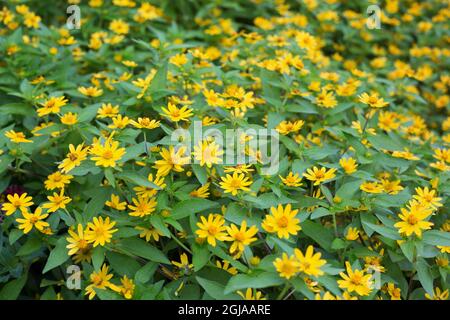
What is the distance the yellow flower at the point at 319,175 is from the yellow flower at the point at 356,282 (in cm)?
29

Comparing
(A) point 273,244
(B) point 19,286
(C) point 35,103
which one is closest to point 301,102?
(A) point 273,244

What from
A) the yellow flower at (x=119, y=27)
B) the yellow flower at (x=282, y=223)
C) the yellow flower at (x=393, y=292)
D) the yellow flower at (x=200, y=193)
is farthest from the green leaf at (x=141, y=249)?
the yellow flower at (x=119, y=27)

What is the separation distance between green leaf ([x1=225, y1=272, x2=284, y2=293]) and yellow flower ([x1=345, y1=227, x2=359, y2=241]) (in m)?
0.35

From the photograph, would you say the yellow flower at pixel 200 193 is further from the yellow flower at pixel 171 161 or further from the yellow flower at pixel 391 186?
the yellow flower at pixel 391 186

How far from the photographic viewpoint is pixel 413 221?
1545mm

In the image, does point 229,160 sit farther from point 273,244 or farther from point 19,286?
point 19,286

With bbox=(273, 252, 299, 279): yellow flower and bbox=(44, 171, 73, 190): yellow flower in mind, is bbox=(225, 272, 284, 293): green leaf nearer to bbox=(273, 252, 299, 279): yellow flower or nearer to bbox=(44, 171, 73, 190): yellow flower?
bbox=(273, 252, 299, 279): yellow flower

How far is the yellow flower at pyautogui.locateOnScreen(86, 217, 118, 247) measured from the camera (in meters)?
→ 1.49

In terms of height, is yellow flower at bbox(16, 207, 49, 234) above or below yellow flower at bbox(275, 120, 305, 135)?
below

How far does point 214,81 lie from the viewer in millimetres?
2209

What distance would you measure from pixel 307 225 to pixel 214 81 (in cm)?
82

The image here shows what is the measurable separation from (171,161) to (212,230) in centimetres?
26

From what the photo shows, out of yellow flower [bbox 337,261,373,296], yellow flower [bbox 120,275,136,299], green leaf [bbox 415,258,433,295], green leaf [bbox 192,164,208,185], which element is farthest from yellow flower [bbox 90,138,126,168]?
green leaf [bbox 415,258,433,295]

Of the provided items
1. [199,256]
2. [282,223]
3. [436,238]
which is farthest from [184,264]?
[436,238]
